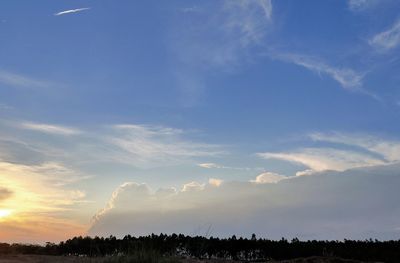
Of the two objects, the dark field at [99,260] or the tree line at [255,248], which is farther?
the tree line at [255,248]

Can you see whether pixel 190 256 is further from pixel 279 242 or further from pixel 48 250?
pixel 48 250

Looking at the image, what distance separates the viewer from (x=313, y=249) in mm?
24047

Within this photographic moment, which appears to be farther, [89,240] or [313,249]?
[89,240]

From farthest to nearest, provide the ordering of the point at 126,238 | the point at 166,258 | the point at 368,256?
the point at 126,238, the point at 368,256, the point at 166,258

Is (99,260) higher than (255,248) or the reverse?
the reverse

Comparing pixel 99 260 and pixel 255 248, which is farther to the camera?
pixel 255 248

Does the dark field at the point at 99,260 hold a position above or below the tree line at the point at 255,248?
below

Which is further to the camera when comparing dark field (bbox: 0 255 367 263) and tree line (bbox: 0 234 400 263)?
tree line (bbox: 0 234 400 263)

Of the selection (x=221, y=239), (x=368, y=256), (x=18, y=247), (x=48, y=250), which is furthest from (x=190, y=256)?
(x=18, y=247)

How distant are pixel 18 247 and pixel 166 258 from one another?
48.1 feet

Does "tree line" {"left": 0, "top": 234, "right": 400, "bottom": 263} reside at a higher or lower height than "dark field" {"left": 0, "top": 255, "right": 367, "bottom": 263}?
higher

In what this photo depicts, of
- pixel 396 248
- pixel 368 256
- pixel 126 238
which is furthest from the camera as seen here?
pixel 126 238

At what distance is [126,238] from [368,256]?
11834 mm

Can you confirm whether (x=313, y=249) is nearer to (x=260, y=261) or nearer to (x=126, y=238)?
(x=260, y=261)
